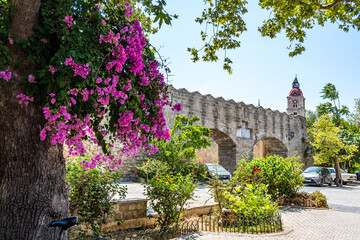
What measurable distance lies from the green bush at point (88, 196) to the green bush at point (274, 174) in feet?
12.4

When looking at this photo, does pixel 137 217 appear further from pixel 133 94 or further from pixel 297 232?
pixel 133 94

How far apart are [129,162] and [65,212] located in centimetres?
987

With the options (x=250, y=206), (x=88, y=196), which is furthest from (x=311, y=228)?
(x=88, y=196)

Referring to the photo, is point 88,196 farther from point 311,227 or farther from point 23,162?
point 311,227

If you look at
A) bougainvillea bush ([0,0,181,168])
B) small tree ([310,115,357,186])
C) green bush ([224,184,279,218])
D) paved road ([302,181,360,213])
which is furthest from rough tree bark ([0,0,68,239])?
small tree ([310,115,357,186])

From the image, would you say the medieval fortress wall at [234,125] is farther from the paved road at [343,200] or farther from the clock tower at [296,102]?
the clock tower at [296,102]

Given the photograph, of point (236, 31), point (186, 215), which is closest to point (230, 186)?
point (186, 215)

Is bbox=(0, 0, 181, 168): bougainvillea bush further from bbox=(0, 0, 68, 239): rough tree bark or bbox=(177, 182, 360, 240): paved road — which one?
bbox=(177, 182, 360, 240): paved road

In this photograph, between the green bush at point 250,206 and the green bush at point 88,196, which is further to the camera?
the green bush at point 250,206

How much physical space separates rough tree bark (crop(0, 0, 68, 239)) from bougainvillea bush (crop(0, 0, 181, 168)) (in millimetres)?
90

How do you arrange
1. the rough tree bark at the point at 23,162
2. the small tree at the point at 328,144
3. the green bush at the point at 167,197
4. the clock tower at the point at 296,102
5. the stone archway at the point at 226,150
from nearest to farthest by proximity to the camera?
the rough tree bark at the point at 23,162, the green bush at the point at 167,197, the small tree at the point at 328,144, the stone archway at the point at 226,150, the clock tower at the point at 296,102

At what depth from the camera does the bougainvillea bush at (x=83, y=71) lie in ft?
6.72

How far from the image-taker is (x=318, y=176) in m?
15.6

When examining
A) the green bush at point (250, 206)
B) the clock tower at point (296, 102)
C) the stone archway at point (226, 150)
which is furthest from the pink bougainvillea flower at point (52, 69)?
the clock tower at point (296, 102)
